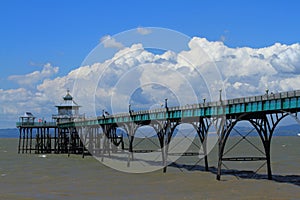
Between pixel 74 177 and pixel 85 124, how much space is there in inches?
1623

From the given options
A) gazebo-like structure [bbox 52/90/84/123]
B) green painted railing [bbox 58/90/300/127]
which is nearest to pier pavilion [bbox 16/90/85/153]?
gazebo-like structure [bbox 52/90/84/123]

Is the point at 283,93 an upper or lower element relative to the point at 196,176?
upper

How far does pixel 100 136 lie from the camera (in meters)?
98.5

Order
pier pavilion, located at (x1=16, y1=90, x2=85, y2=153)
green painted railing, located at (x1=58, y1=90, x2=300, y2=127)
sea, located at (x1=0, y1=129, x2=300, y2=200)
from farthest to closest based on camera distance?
pier pavilion, located at (x1=16, y1=90, x2=85, y2=153) → green painted railing, located at (x1=58, y1=90, x2=300, y2=127) → sea, located at (x1=0, y1=129, x2=300, y2=200)

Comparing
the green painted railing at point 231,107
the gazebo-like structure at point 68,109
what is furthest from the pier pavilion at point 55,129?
the green painted railing at point 231,107

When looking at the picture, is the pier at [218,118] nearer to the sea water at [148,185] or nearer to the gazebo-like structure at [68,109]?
the sea water at [148,185]

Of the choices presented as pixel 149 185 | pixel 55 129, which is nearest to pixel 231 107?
pixel 149 185

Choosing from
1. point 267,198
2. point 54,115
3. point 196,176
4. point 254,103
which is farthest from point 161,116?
point 54,115

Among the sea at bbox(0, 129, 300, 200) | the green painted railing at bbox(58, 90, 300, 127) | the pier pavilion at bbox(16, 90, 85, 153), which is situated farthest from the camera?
the pier pavilion at bbox(16, 90, 85, 153)

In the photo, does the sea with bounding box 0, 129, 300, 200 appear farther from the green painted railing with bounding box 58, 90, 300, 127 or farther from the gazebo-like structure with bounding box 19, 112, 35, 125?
the gazebo-like structure with bounding box 19, 112, 35, 125

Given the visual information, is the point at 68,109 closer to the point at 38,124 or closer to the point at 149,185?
the point at 38,124

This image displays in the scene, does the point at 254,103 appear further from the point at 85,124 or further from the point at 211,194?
the point at 85,124

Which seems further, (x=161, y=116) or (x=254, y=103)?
(x=161, y=116)

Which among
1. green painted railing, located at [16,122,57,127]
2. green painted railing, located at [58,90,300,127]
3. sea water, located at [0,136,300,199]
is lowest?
sea water, located at [0,136,300,199]
